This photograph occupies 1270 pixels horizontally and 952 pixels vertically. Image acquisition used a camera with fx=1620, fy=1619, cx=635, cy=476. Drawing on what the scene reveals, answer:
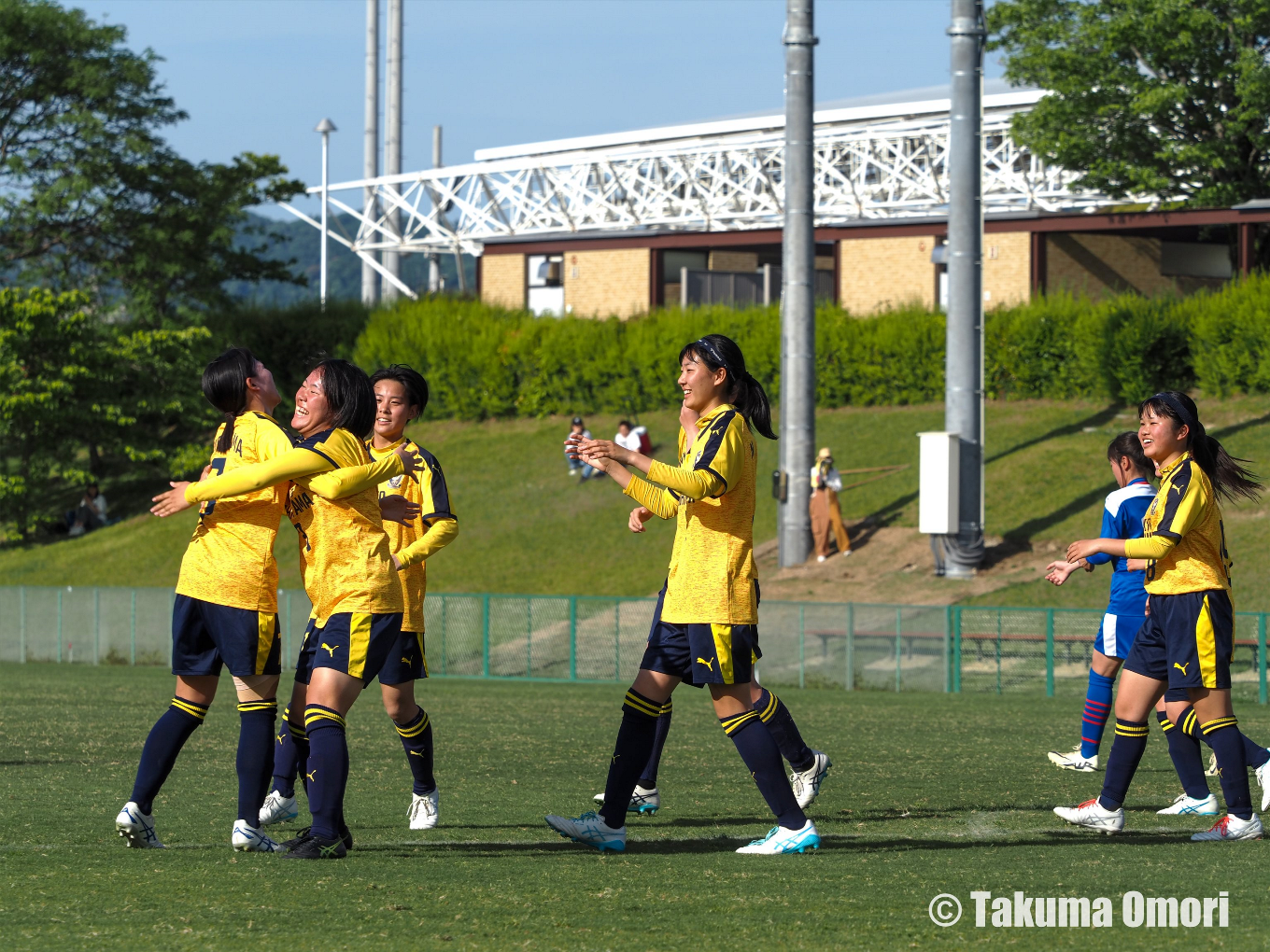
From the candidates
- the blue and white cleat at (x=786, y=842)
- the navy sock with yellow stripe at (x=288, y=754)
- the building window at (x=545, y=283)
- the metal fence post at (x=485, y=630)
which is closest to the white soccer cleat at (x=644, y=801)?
the blue and white cleat at (x=786, y=842)

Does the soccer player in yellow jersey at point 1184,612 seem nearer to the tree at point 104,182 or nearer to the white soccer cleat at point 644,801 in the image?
the white soccer cleat at point 644,801

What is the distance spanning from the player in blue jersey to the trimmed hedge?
22822 mm

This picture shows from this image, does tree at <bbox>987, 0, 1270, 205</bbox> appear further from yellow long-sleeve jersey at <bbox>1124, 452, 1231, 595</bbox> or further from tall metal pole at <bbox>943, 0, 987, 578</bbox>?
yellow long-sleeve jersey at <bbox>1124, 452, 1231, 595</bbox>

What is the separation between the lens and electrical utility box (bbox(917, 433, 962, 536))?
25344 mm

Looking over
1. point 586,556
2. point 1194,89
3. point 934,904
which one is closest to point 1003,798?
point 934,904

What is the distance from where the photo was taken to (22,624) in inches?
997

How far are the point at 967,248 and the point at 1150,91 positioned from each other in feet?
33.7

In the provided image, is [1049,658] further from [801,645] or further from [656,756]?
[656,756]

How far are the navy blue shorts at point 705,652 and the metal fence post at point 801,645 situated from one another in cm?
1422

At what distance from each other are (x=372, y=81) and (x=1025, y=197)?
86.2ft

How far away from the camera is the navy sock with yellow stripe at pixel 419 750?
7207 millimetres

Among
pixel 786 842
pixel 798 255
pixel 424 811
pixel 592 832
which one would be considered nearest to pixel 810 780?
pixel 786 842

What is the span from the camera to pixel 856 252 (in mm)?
41750

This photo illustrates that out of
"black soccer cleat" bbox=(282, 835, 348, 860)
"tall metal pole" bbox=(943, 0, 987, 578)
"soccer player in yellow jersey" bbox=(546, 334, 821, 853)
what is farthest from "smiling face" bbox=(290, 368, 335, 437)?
"tall metal pole" bbox=(943, 0, 987, 578)
